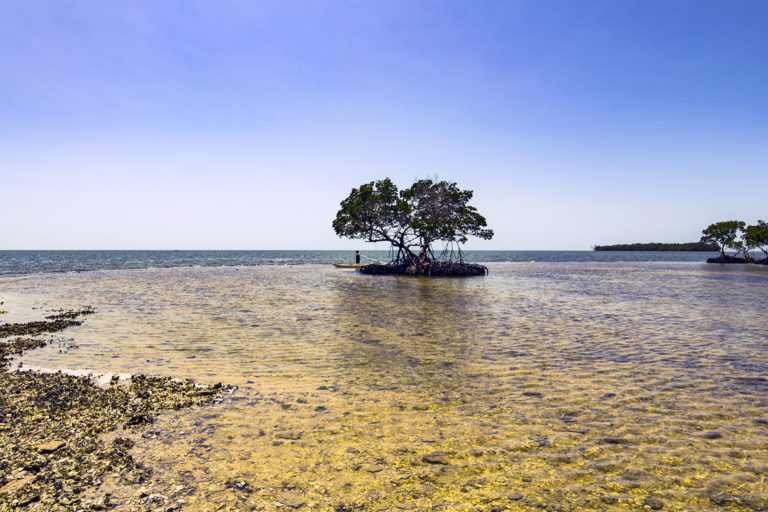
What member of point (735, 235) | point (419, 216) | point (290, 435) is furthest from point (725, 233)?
point (290, 435)

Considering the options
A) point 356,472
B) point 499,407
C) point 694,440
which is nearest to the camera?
point 356,472

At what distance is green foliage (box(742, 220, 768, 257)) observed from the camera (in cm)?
8156

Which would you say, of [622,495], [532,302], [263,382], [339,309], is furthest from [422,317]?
[622,495]

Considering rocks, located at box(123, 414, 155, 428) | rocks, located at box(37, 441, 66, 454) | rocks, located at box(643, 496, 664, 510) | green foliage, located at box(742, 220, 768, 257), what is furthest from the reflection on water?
green foliage, located at box(742, 220, 768, 257)

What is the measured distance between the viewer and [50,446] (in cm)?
543

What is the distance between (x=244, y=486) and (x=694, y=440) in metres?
6.21

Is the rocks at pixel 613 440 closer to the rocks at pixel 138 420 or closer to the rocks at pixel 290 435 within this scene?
the rocks at pixel 290 435

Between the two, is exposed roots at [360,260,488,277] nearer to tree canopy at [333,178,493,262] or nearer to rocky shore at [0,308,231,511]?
tree canopy at [333,178,493,262]

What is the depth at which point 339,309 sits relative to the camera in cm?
2044

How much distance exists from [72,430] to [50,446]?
1.92 feet

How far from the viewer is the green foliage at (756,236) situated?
81562 millimetres

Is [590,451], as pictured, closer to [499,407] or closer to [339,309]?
[499,407]

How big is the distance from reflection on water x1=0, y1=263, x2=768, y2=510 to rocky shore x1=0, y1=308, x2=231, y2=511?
37 centimetres

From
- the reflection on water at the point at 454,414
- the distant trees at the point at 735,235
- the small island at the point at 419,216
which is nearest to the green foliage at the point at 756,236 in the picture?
the distant trees at the point at 735,235
